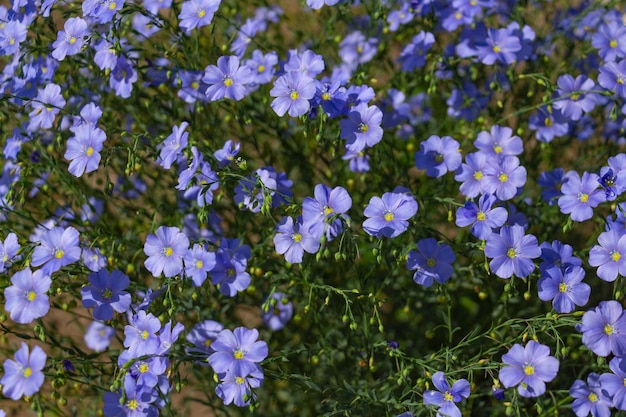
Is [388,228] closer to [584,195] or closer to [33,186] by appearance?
[584,195]

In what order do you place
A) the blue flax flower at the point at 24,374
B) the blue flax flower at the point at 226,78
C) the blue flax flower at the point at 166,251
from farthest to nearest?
the blue flax flower at the point at 226,78
the blue flax flower at the point at 166,251
the blue flax flower at the point at 24,374

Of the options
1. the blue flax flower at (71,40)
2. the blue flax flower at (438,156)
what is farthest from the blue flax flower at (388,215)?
the blue flax flower at (71,40)

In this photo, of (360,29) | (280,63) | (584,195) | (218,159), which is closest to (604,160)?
(584,195)

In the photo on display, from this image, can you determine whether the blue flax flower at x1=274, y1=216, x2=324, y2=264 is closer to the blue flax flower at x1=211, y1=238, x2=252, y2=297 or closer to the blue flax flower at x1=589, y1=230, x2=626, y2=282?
the blue flax flower at x1=211, y1=238, x2=252, y2=297

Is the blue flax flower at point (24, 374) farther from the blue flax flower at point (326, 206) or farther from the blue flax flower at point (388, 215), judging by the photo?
the blue flax flower at point (388, 215)

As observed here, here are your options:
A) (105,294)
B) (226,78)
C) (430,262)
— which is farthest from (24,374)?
(430,262)
